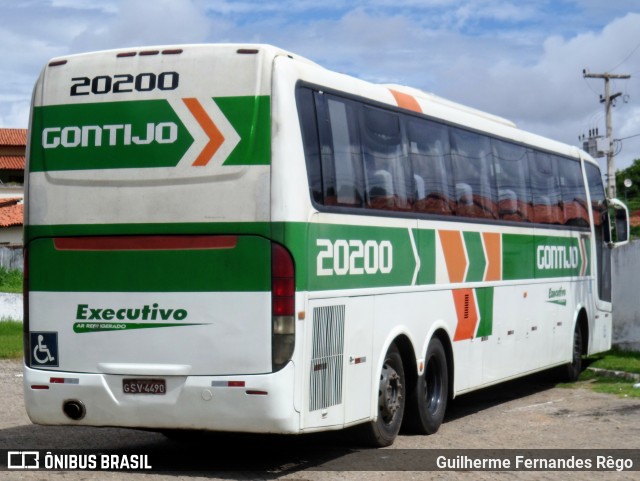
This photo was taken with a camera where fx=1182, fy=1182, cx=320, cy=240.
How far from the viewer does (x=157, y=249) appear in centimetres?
969

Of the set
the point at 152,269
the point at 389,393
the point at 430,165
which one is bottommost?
the point at 389,393

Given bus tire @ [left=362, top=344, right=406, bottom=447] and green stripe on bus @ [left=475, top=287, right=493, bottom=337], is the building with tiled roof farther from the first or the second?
bus tire @ [left=362, top=344, right=406, bottom=447]

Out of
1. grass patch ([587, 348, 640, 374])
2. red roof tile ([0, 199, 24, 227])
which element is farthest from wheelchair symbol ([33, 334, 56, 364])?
red roof tile ([0, 199, 24, 227])

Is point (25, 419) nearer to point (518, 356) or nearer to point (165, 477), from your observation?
point (165, 477)

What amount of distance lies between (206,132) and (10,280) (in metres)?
31.2

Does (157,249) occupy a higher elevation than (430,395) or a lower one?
higher

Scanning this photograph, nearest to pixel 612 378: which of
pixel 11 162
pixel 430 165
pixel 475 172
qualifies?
pixel 475 172

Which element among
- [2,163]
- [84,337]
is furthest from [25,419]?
[2,163]

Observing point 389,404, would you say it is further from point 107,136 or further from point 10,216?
point 10,216

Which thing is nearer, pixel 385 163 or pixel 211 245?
pixel 211 245

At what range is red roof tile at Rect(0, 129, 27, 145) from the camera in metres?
79.8

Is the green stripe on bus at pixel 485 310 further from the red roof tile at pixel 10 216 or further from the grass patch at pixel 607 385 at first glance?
the red roof tile at pixel 10 216

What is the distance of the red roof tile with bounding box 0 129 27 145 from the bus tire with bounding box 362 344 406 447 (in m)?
70.9

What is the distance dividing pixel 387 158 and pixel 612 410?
510 centimetres
